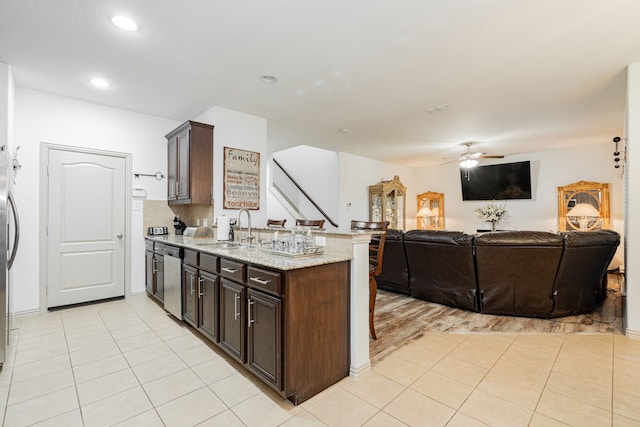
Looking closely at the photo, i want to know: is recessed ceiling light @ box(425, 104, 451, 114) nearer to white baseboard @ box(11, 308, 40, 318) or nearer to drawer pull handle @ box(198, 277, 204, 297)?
drawer pull handle @ box(198, 277, 204, 297)

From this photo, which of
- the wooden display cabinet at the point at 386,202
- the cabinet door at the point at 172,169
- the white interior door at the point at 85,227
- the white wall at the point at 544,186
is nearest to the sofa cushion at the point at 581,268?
the white wall at the point at 544,186

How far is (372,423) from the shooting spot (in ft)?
5.60

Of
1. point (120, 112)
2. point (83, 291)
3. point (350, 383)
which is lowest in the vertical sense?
point (350, 383)

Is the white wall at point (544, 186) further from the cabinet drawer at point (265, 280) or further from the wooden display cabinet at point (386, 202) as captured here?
the cabinet drawer at point (265, 280)

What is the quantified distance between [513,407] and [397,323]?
1.44 metres

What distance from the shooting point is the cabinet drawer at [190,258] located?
2.82 meters

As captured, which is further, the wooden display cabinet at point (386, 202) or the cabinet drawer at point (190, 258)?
the wooden display cabinet at point (386, 202)

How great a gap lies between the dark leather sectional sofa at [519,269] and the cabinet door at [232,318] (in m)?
2.41

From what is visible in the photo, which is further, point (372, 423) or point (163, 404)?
point (163, 404)

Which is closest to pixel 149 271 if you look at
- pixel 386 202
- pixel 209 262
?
pixel 209 262

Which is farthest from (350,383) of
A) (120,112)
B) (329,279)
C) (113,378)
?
(120,112)

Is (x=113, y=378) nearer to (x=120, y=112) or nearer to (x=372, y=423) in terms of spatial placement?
(x=372, y=423)

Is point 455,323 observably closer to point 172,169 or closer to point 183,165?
point 183,165

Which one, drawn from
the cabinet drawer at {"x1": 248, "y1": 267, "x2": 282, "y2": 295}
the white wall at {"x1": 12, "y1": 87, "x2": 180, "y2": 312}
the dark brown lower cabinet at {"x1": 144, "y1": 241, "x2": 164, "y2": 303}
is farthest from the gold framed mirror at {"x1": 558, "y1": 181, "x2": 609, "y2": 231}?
the white wall at {"x1": 12, "y1": 87, "x2": 180, "y2": 312}
